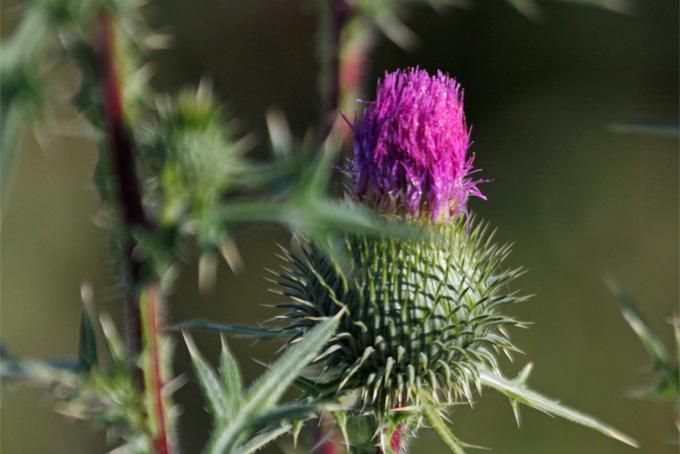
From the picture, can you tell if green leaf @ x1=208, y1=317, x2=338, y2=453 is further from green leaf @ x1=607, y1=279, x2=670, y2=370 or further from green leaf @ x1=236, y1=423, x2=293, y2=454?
green leaf @ x1=607, y1=279, x2=670, y2=370

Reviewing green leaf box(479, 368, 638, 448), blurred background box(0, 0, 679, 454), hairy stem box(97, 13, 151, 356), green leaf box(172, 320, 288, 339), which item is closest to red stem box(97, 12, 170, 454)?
hairy stem box(97, 13, 151, 356)

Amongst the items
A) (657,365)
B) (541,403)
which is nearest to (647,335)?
(657,365)

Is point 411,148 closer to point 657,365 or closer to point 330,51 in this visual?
point 330,51

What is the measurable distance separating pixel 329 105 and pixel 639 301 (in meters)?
4.43

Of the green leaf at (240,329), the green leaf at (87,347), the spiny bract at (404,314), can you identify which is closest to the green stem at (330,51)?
the spiny bract at (404,314)

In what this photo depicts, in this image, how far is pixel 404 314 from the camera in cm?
248

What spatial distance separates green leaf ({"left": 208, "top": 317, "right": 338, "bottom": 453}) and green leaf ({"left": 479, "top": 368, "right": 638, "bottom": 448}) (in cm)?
48

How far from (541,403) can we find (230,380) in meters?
0.68

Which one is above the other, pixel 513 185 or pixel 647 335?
pixel 647 335

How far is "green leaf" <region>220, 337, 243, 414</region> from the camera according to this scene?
193 cm

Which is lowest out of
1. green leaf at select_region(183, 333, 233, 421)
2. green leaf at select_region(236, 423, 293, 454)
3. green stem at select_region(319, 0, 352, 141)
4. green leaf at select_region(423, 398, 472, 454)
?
green leaf at select_region(236, 423, 293, 454)

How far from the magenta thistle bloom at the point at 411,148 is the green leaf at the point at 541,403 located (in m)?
0.43

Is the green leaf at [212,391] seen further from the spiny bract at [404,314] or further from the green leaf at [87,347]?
the spiny bract at [404,314]

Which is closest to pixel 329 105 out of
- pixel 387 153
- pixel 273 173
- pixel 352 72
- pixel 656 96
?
pixel 352 72
